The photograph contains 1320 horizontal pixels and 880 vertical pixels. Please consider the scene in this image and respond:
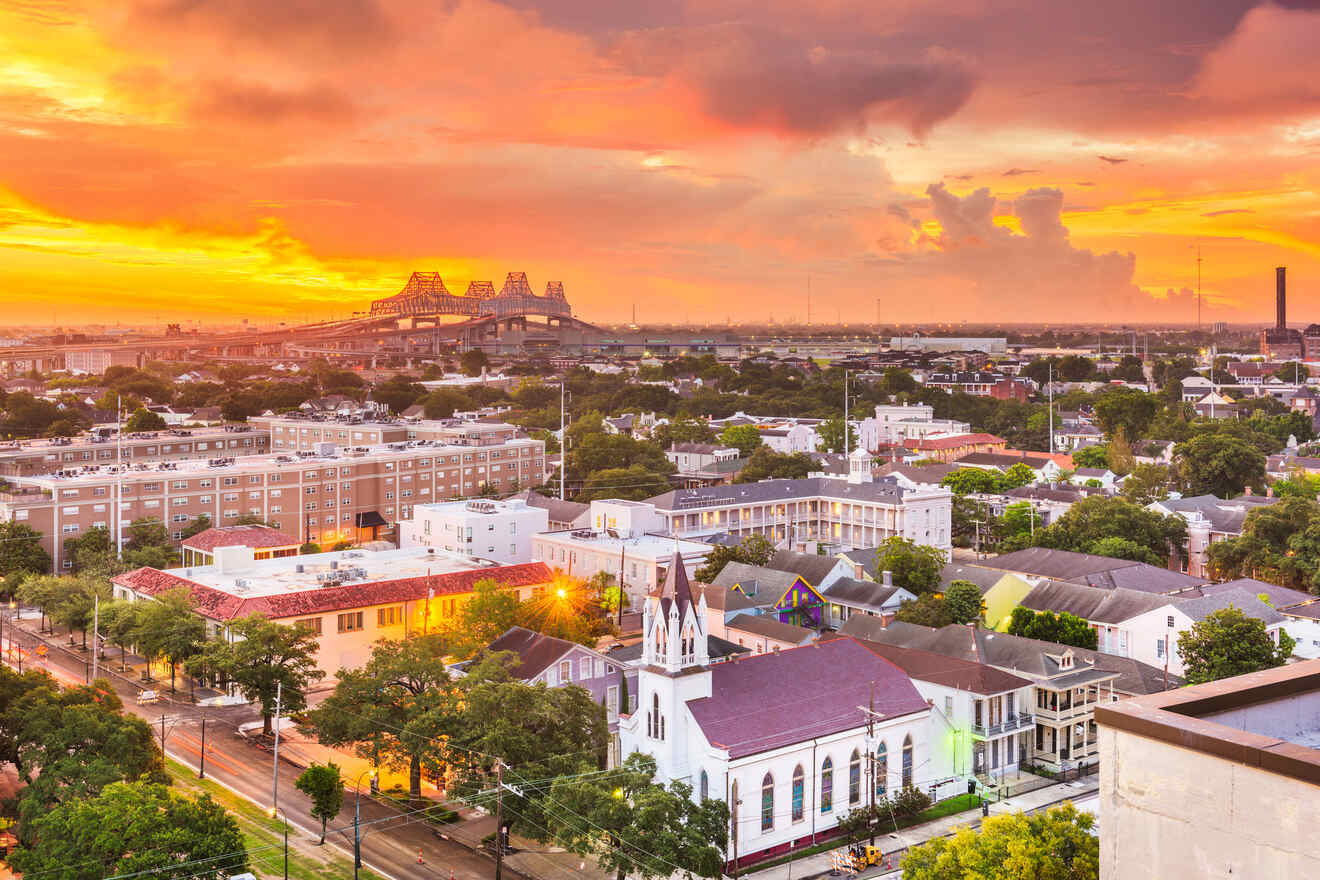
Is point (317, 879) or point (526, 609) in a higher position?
point (526, 609)

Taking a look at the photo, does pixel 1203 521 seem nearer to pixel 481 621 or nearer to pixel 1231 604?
pixel 1231 604

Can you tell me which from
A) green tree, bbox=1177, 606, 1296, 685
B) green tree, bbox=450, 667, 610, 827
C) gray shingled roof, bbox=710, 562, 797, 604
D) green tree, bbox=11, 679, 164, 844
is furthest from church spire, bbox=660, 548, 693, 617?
gray shingled roof, bbox=710, 562, 797, 604

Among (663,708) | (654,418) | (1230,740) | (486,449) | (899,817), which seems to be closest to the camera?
(1230,740)

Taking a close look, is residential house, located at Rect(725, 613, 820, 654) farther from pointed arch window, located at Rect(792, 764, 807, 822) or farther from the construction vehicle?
the construction vehicle

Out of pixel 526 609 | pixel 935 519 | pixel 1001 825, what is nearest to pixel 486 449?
pixel 935 519

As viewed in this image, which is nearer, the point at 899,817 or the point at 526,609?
the point at 899,817

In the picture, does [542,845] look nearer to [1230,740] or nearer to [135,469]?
[1230,740]
